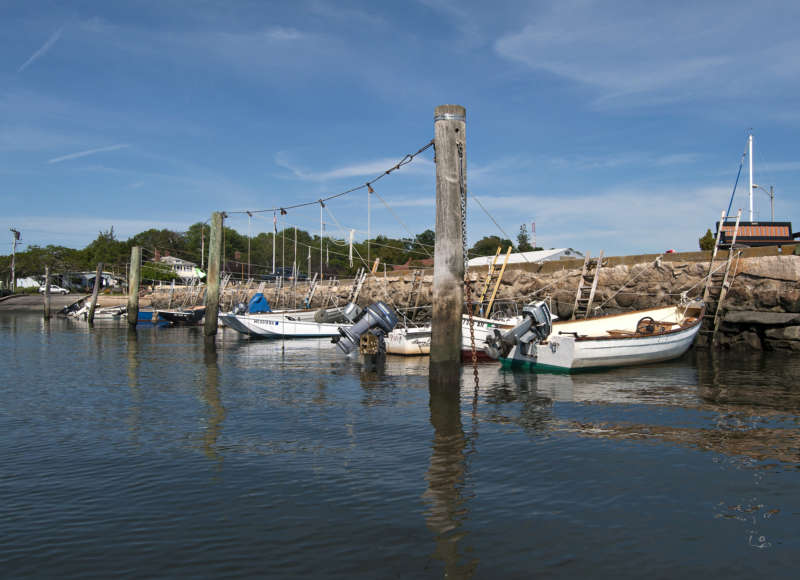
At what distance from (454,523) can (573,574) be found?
1457 millimetres

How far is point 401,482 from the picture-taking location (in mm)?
7777

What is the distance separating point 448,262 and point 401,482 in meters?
5.74

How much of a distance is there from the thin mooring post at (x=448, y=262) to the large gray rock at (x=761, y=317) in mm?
16346

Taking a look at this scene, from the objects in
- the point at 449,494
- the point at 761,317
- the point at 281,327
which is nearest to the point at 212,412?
the point at 449,494

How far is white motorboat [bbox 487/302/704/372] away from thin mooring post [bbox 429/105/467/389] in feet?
21.2

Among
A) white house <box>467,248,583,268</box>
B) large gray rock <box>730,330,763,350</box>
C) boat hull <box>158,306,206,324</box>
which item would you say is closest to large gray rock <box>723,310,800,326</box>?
large gray rock <box>730,330,763,350</box>

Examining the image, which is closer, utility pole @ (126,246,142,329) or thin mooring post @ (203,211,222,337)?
thin mooring post @ (203,211,222,337)

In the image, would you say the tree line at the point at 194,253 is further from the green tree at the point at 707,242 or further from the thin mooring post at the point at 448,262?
the thin mooring post at the point at 448,262

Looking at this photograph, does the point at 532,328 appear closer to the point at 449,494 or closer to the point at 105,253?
the point at 449,494

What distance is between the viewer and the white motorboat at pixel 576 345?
18422 mm

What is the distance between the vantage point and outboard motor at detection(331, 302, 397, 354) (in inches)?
923

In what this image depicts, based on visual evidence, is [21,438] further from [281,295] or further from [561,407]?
[281,295]

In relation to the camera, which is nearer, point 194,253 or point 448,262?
point 448,262

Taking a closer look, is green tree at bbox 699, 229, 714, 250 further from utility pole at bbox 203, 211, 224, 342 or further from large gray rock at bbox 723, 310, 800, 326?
utility pole at bbox 203, 211, 224, 342
